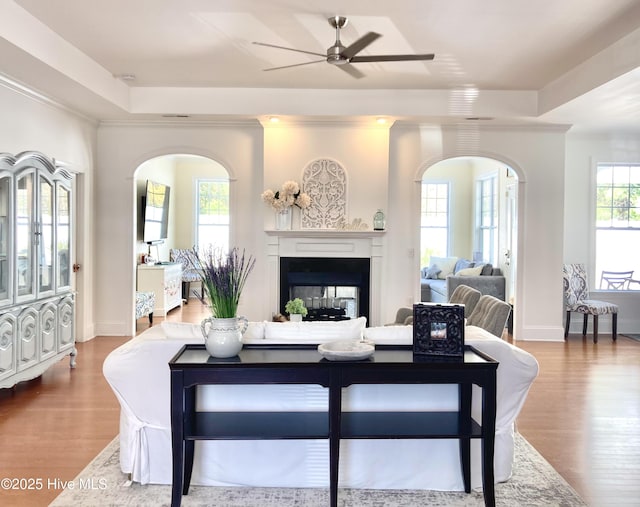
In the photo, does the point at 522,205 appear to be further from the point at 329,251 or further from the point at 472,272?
the point at 329,251

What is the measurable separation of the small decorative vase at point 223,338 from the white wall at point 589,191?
651 cm

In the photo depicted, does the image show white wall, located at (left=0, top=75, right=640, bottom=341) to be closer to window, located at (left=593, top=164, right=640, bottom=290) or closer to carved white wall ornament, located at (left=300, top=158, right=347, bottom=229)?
carved white wall ornament, located at (left=300, top=158, right=347, bottom=229)

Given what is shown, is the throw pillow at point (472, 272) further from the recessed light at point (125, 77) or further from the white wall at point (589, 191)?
the recessed light at point (125, 77)

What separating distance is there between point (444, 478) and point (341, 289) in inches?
171

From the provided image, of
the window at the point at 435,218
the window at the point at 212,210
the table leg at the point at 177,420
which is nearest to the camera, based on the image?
the table leg at the point at 177,420

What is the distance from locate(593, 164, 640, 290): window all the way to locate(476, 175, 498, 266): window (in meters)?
1.64

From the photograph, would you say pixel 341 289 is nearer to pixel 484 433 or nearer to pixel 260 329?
pixel 260 329

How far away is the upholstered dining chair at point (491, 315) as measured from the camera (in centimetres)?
414

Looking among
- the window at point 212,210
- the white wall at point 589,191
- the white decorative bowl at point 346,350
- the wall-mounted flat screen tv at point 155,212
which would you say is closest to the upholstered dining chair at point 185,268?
the wall-mounted flat screen tv at point 155,212

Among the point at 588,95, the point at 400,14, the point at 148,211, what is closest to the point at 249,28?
the point at 400,14

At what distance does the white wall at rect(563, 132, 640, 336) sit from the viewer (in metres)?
7.84

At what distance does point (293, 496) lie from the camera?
287cm

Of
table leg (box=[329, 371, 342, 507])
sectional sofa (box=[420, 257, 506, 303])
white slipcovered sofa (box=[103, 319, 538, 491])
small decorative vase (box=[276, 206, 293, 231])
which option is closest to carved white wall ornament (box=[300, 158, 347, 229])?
small decorative vase (box=[276, 206, 293, 231])

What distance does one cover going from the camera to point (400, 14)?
13.6ft
